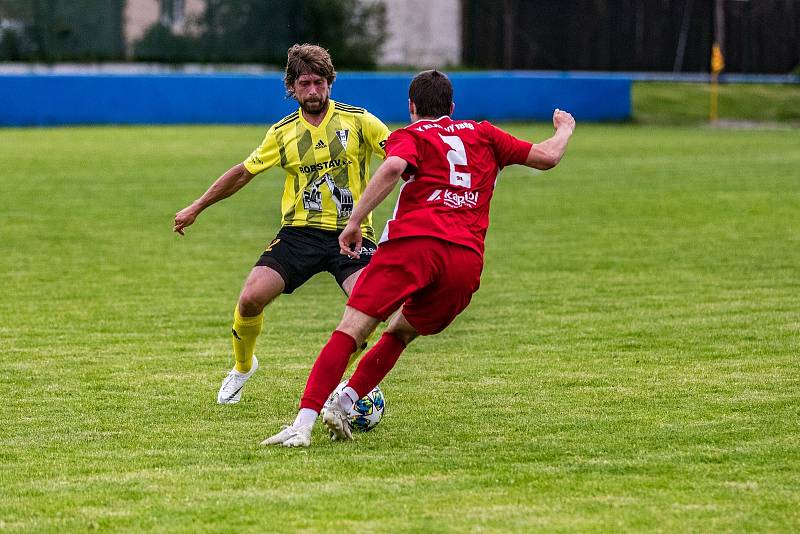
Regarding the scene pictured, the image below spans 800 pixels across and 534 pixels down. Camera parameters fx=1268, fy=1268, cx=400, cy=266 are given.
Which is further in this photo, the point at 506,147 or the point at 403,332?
the point at 403,332

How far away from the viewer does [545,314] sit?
9398mm

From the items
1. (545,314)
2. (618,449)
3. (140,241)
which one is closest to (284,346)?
(545,314)

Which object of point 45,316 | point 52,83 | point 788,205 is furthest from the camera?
point 52,83

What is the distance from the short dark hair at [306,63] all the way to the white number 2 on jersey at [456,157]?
38.1 inches

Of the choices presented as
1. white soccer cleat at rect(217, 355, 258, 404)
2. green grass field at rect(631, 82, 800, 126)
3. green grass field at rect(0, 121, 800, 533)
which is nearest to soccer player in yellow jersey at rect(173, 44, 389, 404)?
white soccer cleat at rect(217, 355, 258, 404)

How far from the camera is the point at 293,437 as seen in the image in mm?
5512

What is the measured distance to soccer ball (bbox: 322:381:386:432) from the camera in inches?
231

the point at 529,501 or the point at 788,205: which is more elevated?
the point at 529,501

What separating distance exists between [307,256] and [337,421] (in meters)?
1.11

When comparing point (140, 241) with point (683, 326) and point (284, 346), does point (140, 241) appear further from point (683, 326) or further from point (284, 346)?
point (683, 326)

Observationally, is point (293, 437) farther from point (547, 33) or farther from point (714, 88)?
point (547, 33)

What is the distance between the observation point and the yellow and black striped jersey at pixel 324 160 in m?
6.44

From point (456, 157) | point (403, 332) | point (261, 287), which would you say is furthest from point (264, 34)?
point (456, 157)

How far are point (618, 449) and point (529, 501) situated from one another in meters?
0.91
